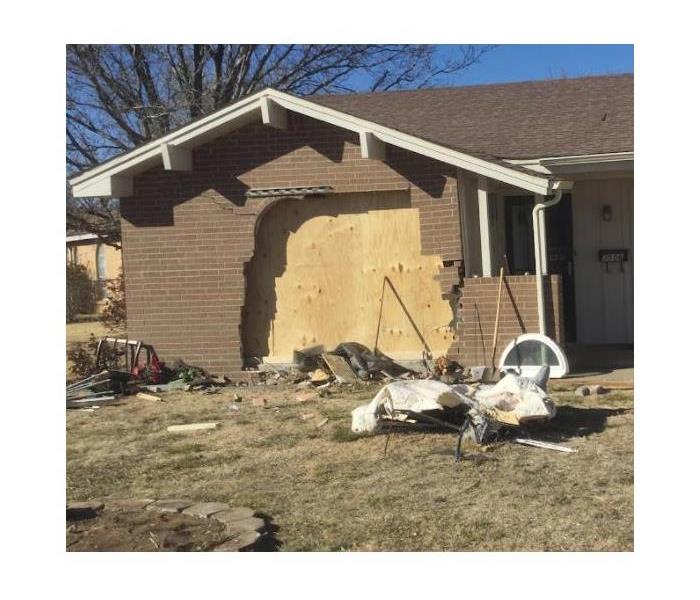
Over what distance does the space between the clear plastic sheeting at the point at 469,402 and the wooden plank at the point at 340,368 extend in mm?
2642

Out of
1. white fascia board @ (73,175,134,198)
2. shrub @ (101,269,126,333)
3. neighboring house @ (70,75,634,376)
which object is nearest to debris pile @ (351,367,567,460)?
neighboring house @ (70,75,634,376)

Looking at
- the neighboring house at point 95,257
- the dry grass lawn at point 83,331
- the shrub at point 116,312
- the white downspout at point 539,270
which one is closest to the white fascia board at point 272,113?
the white downspout at point 539,270

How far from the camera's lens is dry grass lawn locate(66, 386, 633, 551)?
227 inches

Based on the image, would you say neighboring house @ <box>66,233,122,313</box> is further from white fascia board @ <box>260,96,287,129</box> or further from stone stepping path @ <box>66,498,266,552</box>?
stone stepping path @ <box>66,498,266,552</box>

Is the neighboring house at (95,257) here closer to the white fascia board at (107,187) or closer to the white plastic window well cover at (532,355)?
the white fascia board at (107,187)

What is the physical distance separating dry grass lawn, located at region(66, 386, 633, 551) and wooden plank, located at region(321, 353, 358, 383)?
101 centimetres

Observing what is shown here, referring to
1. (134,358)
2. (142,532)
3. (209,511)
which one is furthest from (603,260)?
(142,532)

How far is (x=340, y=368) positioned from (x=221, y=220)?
2319 millimetres

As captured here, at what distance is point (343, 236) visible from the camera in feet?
37.7

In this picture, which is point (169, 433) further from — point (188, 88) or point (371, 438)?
point (188, 88)

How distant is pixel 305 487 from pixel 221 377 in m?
4.96

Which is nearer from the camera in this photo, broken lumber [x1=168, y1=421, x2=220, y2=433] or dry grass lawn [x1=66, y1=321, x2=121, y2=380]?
broken lumber [x1=168, y1=421, x2=220, y2=433]

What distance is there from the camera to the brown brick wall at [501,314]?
10695 mm

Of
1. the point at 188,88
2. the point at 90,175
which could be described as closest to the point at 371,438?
the point at 90,175
